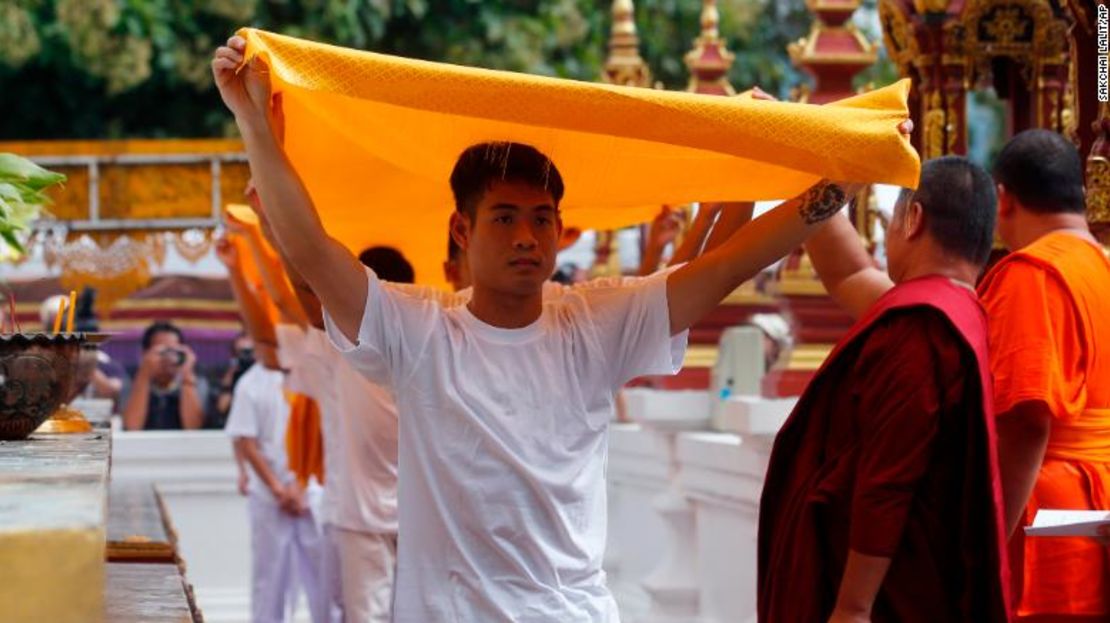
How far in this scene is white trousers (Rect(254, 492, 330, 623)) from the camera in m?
11.2

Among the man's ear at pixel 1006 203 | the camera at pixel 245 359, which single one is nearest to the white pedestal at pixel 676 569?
→ the man's ear at pixel 1006 203

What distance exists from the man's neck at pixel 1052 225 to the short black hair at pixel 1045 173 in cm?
Answer: 2

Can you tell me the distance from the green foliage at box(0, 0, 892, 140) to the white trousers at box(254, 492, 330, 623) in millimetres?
9113

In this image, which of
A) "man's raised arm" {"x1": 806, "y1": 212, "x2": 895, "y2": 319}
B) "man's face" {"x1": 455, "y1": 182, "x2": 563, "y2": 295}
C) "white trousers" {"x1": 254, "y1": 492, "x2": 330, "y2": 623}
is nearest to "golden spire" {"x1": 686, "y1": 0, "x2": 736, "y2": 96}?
"white trousers" {"x1": 254, "y1": 492, "x2": 330, "y2": 623}

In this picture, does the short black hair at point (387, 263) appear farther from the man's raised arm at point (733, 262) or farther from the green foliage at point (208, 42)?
the green foliage at point (208, 42)

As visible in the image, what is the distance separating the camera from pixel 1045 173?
5809 millimetres

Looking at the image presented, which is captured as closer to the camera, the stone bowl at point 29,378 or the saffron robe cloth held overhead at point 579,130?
the saffron robe cloth held overhead at point 579,130

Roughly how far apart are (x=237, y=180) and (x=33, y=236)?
5.75 ft

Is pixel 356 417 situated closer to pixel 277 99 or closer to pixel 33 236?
pixel 277 99

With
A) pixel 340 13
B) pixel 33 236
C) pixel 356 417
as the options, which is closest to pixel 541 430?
pixel 356 417

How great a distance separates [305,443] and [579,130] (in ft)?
18.0

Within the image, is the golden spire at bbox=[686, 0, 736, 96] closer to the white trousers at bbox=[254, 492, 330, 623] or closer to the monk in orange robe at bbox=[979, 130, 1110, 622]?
the white trousers at bbox=[254, 492, 330, 623]

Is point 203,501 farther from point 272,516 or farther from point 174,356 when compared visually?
point 272,516

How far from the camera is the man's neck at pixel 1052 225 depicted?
580 cm
